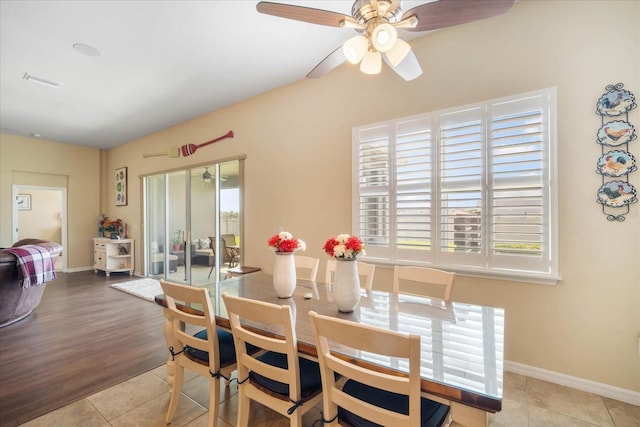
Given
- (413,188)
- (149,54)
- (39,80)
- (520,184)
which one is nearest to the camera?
(520,184)

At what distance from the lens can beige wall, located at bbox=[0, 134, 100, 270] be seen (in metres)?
5.90

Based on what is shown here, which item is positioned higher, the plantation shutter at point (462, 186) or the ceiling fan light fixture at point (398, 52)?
the ceiling fan light fixture at point (398, 52)

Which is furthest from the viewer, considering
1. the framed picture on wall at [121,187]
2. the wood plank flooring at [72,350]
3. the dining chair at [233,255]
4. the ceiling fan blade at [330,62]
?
the framed picture on wall at [121,187]

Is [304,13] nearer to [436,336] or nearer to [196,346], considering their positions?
[436,336]

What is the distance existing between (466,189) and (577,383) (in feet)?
5.45

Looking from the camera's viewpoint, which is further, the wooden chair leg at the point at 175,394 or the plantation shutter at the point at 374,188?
the plantation shutter at the point at 374,188

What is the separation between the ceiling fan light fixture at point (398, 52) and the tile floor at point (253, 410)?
2.36m

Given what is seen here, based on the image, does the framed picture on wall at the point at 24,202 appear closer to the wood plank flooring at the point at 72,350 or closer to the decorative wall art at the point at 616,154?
the wood plank flooring at the point at 72,350

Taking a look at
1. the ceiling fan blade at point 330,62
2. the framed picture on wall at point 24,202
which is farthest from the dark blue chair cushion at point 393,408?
the framed picture on wall at point 24,202

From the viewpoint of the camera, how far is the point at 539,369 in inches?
88.8

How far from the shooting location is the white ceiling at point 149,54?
2365 millimetres

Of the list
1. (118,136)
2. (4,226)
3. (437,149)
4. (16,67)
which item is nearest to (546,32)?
(437,149)

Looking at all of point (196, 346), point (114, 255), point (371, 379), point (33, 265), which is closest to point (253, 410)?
point (196, 346)

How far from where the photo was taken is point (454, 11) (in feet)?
4.71
